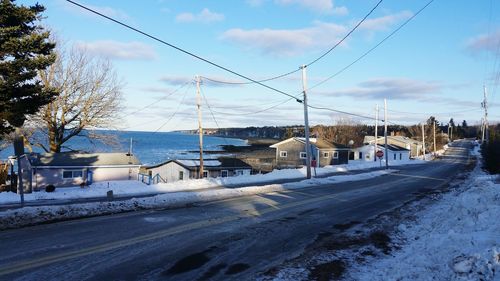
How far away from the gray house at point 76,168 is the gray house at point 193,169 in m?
4.87

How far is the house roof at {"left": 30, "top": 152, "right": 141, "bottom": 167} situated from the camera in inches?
1638

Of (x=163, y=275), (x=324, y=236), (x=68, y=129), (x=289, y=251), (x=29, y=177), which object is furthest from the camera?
(x=68, y=129)

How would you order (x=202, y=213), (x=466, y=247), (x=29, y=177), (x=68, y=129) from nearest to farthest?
(x=466, y=247) → (x=202, y=213) → (x=29, y=177) → (x=68, y=129)

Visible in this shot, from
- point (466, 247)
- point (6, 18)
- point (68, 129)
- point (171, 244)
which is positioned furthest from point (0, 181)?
point (466, 247)

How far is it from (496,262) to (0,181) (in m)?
42.6

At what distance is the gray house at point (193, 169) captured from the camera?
5341cm

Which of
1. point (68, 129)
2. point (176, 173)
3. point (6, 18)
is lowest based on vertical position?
point (176, 173)

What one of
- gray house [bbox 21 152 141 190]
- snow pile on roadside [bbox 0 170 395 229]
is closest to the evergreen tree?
snow pile on roadside [bbox 0 170 395 229]

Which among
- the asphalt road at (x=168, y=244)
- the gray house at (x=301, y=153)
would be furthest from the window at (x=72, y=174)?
the gray house at (x=301, y=153)

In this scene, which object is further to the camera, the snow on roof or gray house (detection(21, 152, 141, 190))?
the snow on roof

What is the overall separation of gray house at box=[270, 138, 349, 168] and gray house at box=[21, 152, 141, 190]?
28554mm

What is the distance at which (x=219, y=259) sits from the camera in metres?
7.63

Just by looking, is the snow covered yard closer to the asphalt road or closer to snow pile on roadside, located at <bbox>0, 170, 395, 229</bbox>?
→ the asphalt road

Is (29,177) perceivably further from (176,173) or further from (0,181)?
(176,173)
